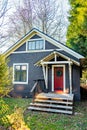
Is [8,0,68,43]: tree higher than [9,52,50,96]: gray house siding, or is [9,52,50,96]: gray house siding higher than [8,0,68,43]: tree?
[8,0,68,43]: tree

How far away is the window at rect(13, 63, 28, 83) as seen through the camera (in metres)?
14.4

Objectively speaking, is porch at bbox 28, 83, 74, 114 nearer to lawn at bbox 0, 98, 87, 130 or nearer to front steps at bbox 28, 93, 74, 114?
front steps at bbox 28, 93, 74, 114

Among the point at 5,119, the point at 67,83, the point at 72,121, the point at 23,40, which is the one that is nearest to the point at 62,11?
the point at 23,40

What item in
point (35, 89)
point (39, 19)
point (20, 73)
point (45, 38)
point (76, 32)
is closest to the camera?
point (35, 89)

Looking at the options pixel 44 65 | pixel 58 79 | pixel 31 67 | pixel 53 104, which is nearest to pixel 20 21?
pixel 31 67

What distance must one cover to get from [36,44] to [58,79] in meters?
3.19

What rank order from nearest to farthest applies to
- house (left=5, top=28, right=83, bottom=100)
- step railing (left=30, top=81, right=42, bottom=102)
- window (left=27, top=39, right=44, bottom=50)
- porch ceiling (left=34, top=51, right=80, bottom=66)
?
1. step railing (left=30, top=81, right=42, bottom=102)
2. porch ceiling (left=34, top=51, right=80, bottom=66)
3. house (left=5, top=28, right=83, bottom=100)
4. window (left=27, top=39, right=44, bottom=50)

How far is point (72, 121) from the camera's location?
327 inches

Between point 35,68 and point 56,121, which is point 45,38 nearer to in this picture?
point 35,68

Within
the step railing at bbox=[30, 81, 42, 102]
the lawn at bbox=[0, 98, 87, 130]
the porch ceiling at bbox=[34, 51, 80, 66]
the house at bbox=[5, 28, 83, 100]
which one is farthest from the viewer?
the house at bbox=[5, 28, 83, 100]

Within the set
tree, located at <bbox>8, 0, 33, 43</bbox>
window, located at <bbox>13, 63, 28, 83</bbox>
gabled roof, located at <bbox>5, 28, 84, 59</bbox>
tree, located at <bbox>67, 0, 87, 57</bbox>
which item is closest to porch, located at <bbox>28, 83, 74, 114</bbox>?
window, located at <bbox>13, 63, 28, 83</bbox>

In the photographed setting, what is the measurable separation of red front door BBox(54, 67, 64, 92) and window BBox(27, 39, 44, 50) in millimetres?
2086

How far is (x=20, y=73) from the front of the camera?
1454 cm

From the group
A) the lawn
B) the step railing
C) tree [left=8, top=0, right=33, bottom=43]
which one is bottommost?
the lawn
